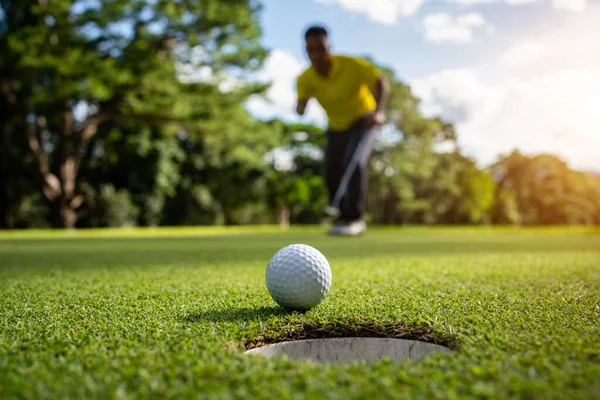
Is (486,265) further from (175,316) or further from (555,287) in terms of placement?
(175,316)

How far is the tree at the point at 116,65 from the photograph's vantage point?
14.3 m

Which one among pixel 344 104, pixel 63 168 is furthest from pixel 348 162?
pixel 63 168

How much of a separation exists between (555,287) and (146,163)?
24651 millimetres

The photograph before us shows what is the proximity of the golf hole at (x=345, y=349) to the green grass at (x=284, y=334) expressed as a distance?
32 millimetres

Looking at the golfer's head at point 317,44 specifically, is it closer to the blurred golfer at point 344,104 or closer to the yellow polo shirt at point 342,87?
the blurred golfer at point 344,104

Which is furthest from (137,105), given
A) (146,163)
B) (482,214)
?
(482,214)

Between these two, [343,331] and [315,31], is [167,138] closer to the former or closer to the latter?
[315,31]

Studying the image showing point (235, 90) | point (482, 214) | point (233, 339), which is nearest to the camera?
point (233, 339)

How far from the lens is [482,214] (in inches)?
1601

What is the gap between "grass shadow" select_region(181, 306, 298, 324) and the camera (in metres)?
1.64

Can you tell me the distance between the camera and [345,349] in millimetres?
→ 1611

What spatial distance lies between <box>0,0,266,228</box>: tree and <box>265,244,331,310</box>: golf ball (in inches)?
535

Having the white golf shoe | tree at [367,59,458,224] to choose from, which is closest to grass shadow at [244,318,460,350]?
the white golf shoe

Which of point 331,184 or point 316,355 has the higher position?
point 331,184
